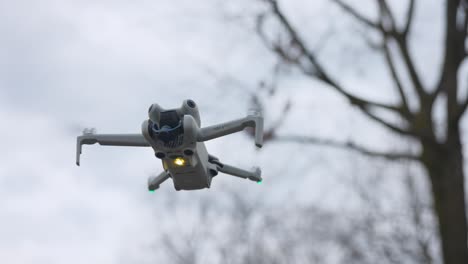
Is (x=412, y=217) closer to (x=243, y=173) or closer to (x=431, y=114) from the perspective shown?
(x=431, y=114)

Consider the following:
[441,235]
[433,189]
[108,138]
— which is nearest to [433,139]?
[433,189]

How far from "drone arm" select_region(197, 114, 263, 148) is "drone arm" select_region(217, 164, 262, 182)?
45cm

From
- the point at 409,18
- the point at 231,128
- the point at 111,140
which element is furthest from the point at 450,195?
the point at 111,140

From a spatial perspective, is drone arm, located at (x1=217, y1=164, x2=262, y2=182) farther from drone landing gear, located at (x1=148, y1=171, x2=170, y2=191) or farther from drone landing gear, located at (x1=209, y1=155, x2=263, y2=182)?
drone landing gear, located at (x1=148, y1=171, x2=170, y2=191)

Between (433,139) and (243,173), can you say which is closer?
(243,173)

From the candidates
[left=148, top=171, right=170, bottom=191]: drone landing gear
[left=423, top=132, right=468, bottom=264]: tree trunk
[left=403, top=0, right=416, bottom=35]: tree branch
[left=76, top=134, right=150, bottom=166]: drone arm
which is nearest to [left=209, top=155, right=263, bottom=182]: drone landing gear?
[left=148, top=171, right=170, bottom=191]: drone landing gear

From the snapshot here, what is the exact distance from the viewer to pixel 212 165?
4.37m

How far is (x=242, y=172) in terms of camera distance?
4.45 metres

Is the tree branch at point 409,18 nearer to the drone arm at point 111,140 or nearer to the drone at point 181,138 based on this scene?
the drone at point 181,138

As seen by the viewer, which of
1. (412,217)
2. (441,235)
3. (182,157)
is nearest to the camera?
(182,157)

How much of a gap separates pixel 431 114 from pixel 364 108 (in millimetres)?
716

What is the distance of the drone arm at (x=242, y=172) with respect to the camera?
14.5ft

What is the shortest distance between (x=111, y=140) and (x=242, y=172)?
37.8 inches

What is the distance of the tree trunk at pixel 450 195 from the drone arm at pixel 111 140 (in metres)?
3.08
